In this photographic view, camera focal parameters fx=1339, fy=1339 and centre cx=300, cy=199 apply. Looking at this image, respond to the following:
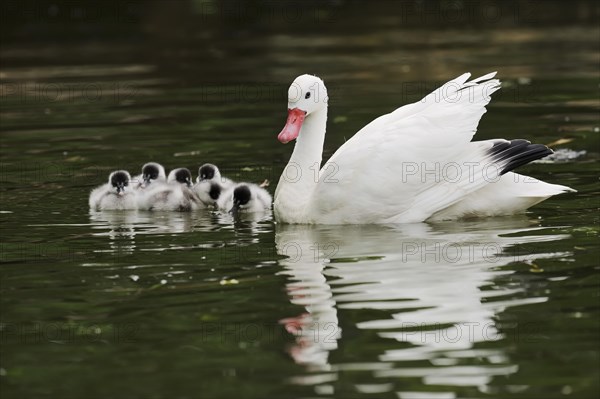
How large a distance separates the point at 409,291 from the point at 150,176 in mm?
4883

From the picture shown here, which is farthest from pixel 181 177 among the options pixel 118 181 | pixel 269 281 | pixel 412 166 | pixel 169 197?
pixel 269 281

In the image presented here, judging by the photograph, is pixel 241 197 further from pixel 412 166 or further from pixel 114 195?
pixel 412 166

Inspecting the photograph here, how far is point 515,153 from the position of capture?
37.2 ft

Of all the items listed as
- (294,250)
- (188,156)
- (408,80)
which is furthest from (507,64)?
(294,250)

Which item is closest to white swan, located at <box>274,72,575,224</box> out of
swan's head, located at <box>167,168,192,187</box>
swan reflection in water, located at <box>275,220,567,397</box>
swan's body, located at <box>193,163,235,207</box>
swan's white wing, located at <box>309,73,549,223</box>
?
swan's white wing, located at <box>309,73,549,223</box>

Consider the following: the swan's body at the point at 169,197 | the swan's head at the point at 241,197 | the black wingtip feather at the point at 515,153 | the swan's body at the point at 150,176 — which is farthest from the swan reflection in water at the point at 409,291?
the swan's body at the point at 150,176

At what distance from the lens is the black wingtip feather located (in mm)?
11273

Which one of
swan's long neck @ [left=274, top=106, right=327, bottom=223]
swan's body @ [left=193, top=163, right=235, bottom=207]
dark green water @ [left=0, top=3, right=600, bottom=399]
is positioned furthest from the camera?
swan's body @ [left=193, top=163, right=235, bottom=207]

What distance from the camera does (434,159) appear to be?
1138cm

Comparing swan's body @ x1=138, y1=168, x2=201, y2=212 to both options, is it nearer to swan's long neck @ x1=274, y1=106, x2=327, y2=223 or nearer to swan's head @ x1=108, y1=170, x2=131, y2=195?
swan's head @ x1=108, y1=170, x2=131, y2=195

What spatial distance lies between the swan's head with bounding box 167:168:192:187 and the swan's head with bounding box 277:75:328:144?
189cm

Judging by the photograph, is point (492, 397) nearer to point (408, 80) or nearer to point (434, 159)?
point (434, 159)

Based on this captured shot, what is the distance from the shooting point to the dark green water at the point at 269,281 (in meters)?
7.43

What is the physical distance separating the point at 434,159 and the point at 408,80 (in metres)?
10.5
